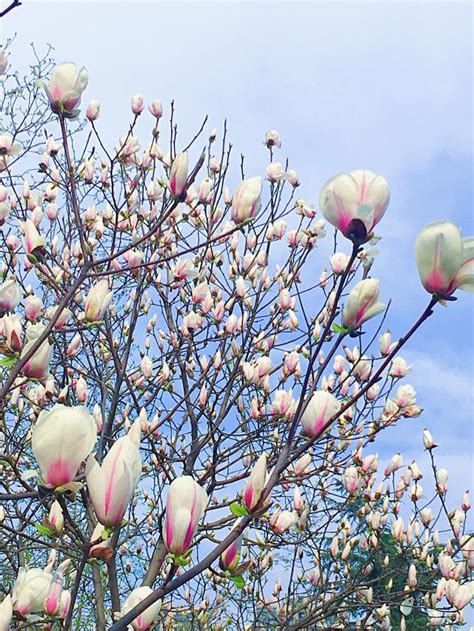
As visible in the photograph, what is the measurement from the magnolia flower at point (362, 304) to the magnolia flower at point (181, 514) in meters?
0.46

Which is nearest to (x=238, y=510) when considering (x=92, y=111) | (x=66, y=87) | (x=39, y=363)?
(x=39, y=363)

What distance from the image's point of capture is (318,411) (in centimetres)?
148

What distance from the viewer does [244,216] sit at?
1977 millimetres

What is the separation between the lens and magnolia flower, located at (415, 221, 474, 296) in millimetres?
1249

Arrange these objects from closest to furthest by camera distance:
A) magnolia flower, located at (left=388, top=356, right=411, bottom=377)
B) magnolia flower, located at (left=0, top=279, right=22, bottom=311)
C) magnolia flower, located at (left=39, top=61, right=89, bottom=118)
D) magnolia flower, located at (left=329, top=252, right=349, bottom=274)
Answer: magnolia flower, located at (left=39, top=61, right=89, bottom=118)
magnolia flower, located at (left=0, top=279, right=22, bottom=311)
magnolia flower, located at (left=329, top=252, right=349, bottom=274)
magnolia flower, located at (left=388, top=356, right=411, bottom=377)

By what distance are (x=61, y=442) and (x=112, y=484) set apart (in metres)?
0.11

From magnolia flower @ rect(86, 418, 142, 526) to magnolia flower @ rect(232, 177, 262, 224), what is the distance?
100cm

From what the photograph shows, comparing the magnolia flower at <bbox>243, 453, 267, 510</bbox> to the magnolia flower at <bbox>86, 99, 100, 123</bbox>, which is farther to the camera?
the magnolia flower at <bbox>86, 99, 100, 123</bbox>

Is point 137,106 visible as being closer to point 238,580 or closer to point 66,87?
point 66,87

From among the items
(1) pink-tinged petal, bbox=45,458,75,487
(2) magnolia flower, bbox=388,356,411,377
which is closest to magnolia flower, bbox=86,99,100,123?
(2) magnolia flower, bbox=388,356,411,377

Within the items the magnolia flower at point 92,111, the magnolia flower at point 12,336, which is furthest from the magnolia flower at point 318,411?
the magnolia flower at point 92,111

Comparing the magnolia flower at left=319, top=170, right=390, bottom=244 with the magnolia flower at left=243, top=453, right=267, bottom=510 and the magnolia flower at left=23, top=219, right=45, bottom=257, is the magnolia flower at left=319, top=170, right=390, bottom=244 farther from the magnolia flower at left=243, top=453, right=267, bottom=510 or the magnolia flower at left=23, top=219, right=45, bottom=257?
the magnolia flower at left=23, top=219, right=45, bottom=257

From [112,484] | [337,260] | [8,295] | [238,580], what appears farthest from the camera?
[337,260]

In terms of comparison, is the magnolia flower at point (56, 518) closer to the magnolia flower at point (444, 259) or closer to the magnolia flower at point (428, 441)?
the magnolia flower at point (444, 259)
